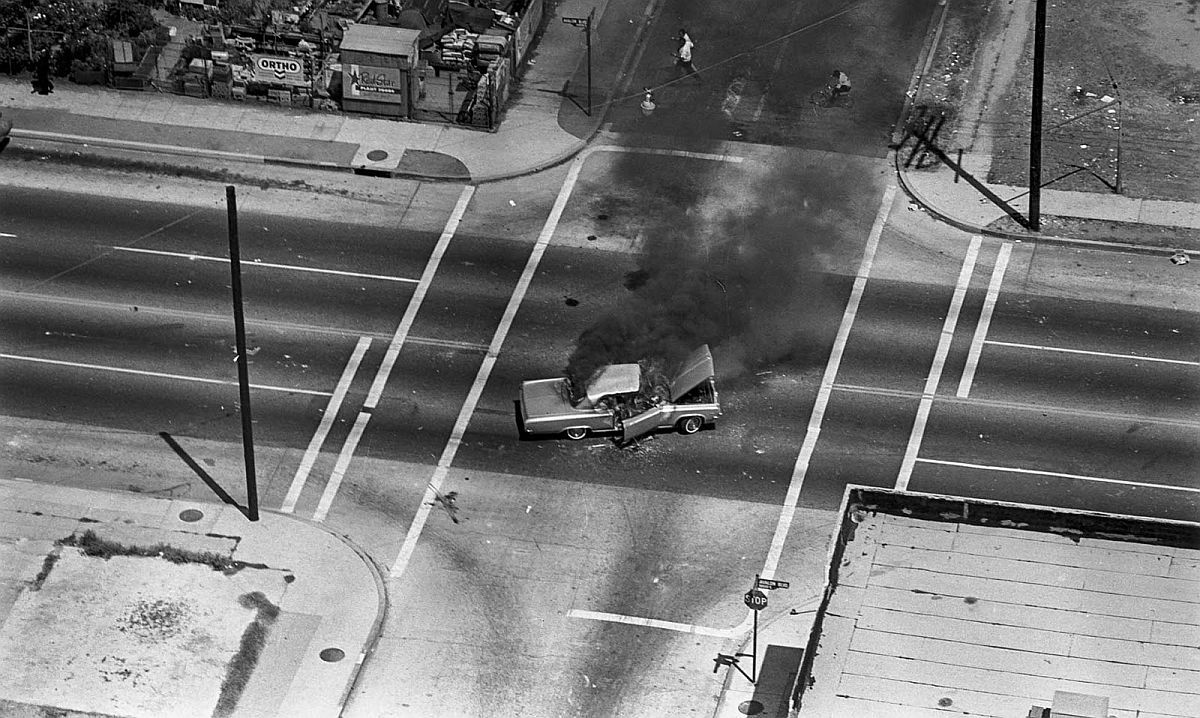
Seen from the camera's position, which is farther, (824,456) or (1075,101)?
(1075,101)

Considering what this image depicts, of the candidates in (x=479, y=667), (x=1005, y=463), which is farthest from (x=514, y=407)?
(x=1005, y=463)

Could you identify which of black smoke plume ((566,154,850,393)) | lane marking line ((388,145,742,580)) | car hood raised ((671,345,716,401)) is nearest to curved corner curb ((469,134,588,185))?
lane marking line ((388,145,742,580))

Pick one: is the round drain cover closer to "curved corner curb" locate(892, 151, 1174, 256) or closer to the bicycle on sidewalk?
"curved corner curb" locate(892, 151, 1174, 256)

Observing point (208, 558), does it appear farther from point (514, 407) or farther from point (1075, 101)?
point (1075, 101)

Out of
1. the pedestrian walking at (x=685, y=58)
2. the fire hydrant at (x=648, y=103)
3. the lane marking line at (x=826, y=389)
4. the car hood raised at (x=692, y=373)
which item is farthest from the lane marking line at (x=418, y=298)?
the lane marking line at (x=826, y=389)

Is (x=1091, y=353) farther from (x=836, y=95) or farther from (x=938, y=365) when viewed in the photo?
(x=836, y=95)

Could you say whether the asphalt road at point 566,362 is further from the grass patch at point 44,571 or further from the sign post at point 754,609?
the grass patch at point 44,571

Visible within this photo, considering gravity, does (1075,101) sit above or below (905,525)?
below
